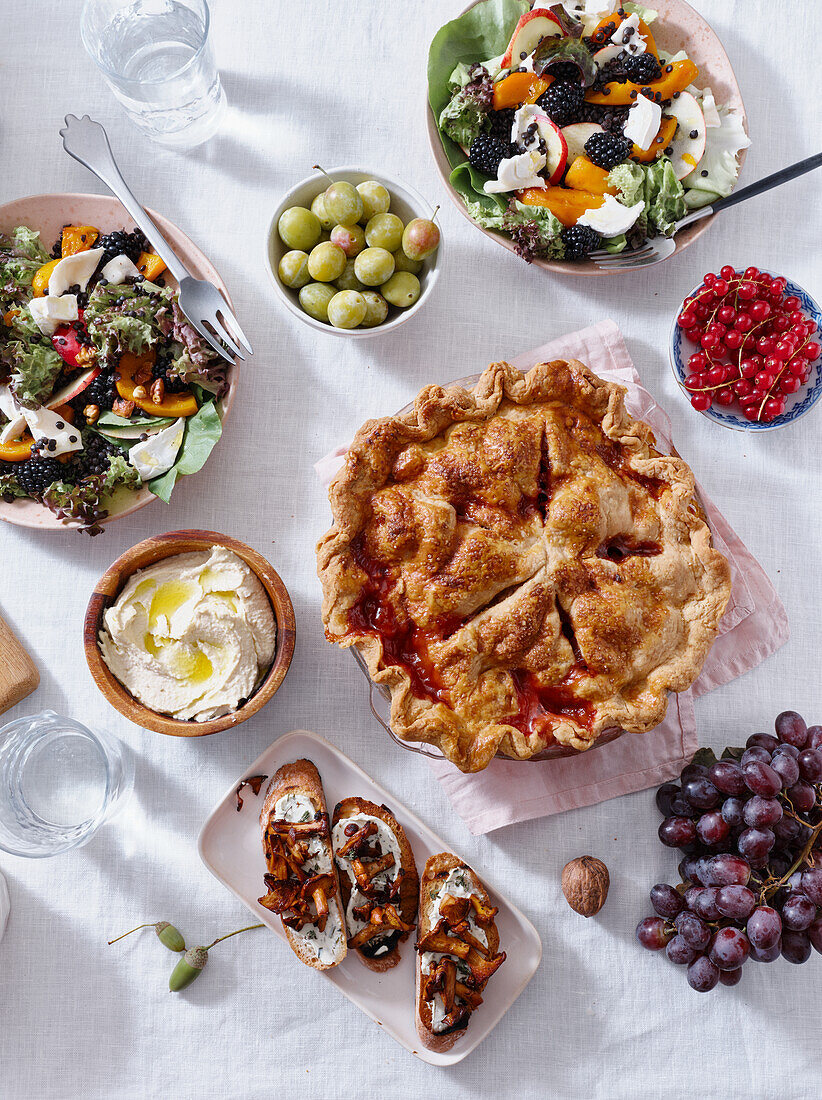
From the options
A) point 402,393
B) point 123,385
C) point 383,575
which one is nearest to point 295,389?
point 402,393

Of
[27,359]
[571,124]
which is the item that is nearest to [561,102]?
[571,124]

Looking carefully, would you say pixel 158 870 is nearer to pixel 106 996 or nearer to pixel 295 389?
pixel 106 996

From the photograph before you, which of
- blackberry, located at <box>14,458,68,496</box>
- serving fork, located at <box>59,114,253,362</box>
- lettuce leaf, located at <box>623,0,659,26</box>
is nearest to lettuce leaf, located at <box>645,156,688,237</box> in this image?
lettuce leaf, located at <box>623,0,659,26</box>

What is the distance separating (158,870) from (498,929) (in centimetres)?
112

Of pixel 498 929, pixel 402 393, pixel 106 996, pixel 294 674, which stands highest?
pixel 402 393

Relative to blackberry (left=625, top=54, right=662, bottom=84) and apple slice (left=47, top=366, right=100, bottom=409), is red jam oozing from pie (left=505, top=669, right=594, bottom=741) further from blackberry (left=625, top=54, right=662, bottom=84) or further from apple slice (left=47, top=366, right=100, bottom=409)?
blackberry (left=625, top=54, right=662, bottom=84)

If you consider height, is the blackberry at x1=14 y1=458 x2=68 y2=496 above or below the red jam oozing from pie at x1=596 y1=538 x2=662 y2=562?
above

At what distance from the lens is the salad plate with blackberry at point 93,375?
2465mm

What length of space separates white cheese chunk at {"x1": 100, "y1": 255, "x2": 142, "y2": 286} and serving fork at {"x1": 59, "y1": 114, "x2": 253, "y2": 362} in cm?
10

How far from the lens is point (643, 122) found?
2.50 meters

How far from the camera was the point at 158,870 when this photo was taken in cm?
269

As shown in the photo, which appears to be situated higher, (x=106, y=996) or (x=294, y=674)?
(x=294, y=674)

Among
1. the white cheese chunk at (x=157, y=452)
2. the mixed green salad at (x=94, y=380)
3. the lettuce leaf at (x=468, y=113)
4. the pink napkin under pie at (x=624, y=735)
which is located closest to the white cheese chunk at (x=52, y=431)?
the mixed green salad at (x=94, y=380)

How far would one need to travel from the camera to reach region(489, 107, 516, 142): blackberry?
2.59 metres
